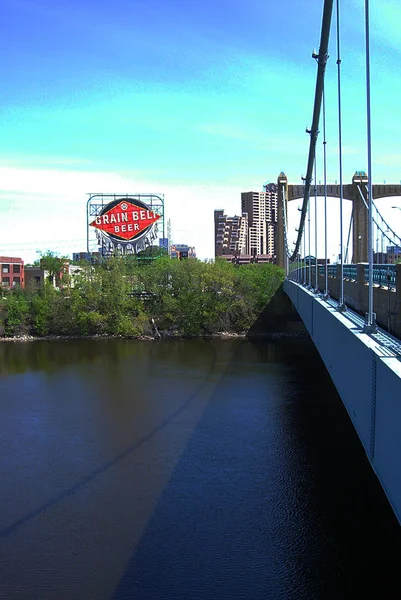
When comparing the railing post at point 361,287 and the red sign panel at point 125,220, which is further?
the red sign panel at point 125,220

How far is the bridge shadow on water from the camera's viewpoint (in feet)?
24.9

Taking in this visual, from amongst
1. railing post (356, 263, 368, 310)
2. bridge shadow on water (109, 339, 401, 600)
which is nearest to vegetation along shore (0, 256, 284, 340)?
bridge shadow on water (109, 339, 401, 600)

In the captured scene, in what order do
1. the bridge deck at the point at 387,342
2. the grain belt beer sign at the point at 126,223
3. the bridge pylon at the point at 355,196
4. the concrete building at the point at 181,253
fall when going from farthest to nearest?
the concrete building at the point at 181,253
the grain belt beer sign at the point at 126,223
the bridge pylon at the point at 355,196
the bridge deck at the point at 387,342

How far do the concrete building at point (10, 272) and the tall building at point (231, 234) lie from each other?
5445 centimetres

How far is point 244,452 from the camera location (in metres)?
12.5

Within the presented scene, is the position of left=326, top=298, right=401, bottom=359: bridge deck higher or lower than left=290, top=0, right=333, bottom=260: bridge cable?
lower

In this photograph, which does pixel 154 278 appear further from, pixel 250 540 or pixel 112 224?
pixel 250 540

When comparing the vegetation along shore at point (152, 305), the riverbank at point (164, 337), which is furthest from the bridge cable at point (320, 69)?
the vegetation along shore at point (152, 305)

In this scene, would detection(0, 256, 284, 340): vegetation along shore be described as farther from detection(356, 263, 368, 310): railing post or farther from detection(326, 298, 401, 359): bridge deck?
detection(326, 298, 401, 359): bridge deck

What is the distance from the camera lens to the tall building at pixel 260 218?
107 metres

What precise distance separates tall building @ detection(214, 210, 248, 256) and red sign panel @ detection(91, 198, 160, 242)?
60594 millimetres

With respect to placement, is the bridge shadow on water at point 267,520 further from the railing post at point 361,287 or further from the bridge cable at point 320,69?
the bridge cable at point 320,69

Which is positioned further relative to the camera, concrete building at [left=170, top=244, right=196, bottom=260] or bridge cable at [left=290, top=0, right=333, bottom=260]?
concrete building at [left=170, top=244, right=196, bottom=260]

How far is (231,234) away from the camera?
345 feet
